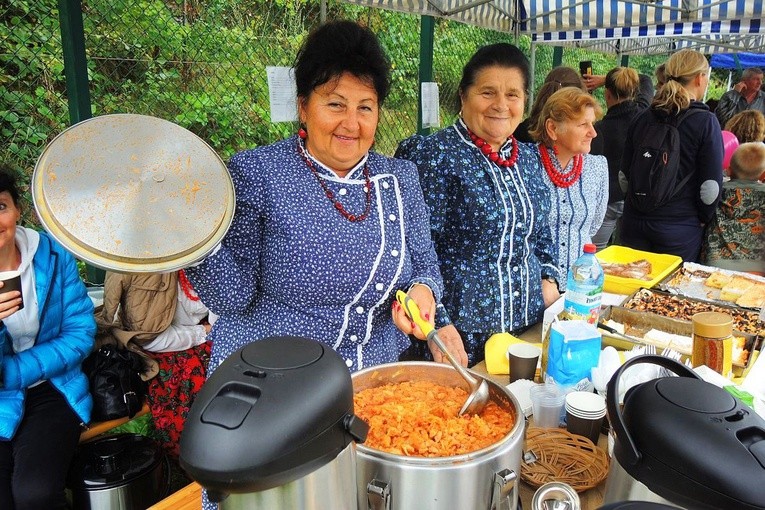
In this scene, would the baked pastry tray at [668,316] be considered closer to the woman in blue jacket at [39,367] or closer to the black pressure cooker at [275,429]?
the black pressure cooker at [275,429]

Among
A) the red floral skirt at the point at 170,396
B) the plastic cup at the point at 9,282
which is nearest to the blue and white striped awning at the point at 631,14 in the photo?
the red floral skirt at the point at 170,396

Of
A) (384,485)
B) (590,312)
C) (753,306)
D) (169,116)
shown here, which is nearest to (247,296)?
(384,485)

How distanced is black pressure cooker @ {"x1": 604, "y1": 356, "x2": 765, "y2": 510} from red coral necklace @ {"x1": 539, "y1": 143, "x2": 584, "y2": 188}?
2.08 meters

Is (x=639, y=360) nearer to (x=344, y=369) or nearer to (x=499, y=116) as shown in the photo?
(x=344, y=369)

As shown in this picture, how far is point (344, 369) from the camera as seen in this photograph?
0.77m

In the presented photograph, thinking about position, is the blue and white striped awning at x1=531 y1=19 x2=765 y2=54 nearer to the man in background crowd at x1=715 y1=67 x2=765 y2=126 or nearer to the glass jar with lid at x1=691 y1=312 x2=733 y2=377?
the man in background crowd at x1=715 y1=67 x2=765 y2=126

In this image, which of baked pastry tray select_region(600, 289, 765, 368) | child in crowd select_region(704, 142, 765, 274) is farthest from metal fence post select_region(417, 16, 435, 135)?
baked pastry tray select_region(600, 289, 765, 368)

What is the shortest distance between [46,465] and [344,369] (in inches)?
80.6

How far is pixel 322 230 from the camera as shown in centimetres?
156

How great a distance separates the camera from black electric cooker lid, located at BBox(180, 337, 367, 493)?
0.65 m

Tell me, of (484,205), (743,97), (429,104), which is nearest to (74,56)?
(484,205)

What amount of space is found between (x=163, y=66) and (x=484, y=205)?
3.59 m

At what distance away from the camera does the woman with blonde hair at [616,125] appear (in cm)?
463

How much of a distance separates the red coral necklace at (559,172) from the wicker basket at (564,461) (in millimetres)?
1728
